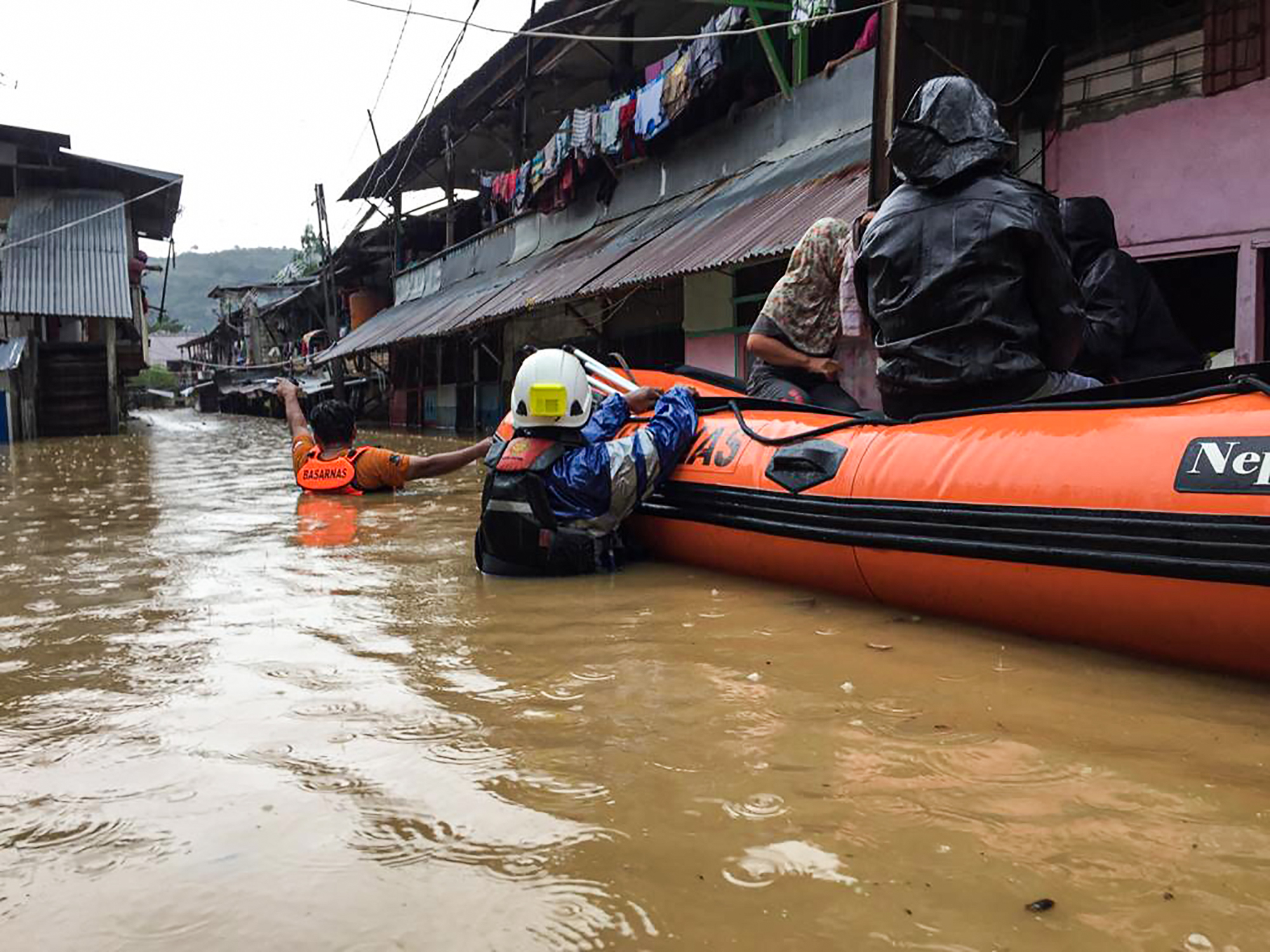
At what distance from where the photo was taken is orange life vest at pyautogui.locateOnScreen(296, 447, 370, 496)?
6.61m

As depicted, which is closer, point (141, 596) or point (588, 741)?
point (588, 741)

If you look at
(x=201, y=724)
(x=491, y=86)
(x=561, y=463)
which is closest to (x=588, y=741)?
(x=201, y=724)

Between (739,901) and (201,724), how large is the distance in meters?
1.38

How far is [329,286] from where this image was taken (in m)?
23.5

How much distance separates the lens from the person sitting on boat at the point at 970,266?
284 cm

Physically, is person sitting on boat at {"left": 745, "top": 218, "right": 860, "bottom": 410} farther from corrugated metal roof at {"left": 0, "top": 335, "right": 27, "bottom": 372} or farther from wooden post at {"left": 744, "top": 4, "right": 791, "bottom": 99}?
corrugated metal roof at {"left": 0, "top": 335, "right": 27, "bottom": 372}

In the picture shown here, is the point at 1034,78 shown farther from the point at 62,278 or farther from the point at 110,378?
the point at 110,378

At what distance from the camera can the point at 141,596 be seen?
137 inches

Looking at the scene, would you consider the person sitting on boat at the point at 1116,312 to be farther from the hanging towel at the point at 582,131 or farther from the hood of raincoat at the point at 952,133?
the hanging towel at the point at 582,131

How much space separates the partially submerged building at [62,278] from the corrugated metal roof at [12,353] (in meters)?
0.05

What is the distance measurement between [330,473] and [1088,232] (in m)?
5.08

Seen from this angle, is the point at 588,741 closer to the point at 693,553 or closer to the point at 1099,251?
the point at 693,553

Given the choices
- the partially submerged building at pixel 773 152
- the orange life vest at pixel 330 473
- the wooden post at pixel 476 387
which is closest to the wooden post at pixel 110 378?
the partially submerged building at pixel 773 152

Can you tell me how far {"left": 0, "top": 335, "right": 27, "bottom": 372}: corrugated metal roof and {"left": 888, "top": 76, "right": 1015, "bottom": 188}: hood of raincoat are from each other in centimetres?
1615
